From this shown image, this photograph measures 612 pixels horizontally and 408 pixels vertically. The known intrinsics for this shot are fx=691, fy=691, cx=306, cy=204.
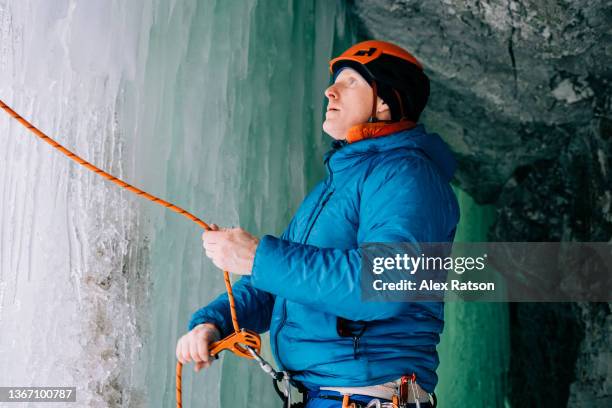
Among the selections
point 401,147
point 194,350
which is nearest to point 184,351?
point 194,350

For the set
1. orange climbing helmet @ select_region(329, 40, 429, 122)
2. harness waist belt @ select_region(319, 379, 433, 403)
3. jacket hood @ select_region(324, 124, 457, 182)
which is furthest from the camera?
orange climbing helmet @ select_region(329, 40, 429, 122)

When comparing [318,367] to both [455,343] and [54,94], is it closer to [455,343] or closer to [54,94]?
[54,94]

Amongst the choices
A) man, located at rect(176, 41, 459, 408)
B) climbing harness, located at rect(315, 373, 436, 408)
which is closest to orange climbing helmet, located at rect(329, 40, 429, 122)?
man, located at rect(176, 41, 459, 408)

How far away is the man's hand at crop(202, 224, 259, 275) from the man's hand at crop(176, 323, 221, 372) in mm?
188

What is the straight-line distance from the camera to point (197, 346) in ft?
4.88

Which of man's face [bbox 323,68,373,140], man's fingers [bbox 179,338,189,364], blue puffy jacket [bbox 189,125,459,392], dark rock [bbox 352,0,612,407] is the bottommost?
man's fingers [bbox 179,338,189,364]

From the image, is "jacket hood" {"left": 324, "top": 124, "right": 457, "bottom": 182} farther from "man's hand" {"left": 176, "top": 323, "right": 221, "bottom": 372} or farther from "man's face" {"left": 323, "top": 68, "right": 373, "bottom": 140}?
"man's hand" {"left": 176, "top": 323, "right": 221, "bottom": 372}

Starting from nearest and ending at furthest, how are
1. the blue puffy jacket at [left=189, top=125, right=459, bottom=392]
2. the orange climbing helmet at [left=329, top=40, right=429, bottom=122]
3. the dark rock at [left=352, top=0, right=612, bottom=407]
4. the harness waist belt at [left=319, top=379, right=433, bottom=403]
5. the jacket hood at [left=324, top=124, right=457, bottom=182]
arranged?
the blue puffy jacket at [left=189, top=125, right=459, bottom=392]
the harness waist belt at [left=319, top=379, right=433, bottom=403]
the jacket hood at [left=324, top=124, right=457, bottom=182]
the orange climbing helmet at [left=329, top=40, right=429, bottom=122]
the dark rock at [left=352, top=0, right=612, bottom=407]

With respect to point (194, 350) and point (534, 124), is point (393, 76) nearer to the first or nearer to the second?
point (194, 350)

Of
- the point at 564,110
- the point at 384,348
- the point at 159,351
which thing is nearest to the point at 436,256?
the point at 384,348

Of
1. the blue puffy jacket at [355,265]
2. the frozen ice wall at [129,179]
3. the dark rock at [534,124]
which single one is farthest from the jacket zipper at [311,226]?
the dark rock at [534,124]

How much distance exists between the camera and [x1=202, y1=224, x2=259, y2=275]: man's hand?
1387mm

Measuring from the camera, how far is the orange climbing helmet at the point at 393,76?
5.50ft

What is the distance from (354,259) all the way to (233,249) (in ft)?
0.84
